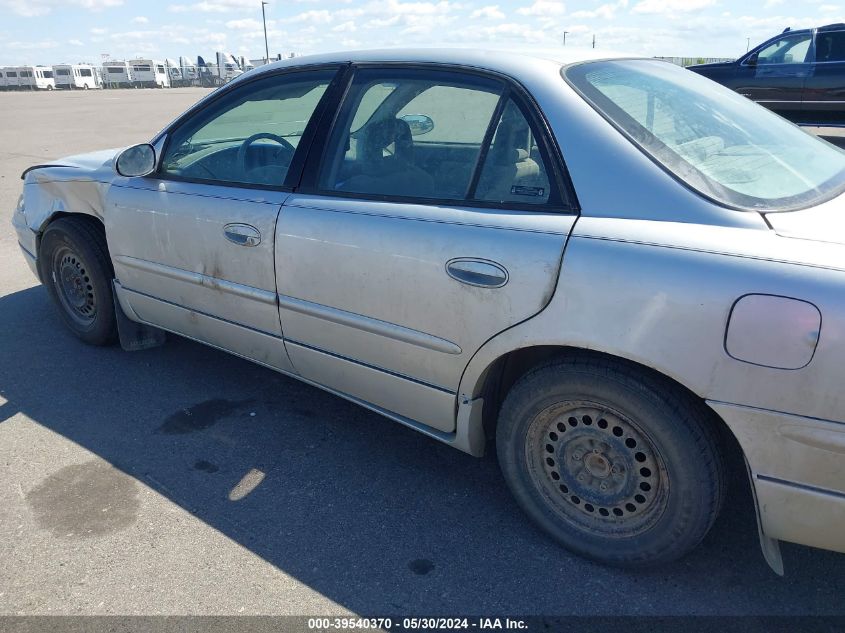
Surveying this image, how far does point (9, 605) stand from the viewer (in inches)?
91.0

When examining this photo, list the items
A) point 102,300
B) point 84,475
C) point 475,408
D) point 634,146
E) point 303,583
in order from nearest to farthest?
point 634,146
point 303,583
point 475,408
point 84,475
point 102,300

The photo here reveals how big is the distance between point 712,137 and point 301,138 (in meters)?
1.68

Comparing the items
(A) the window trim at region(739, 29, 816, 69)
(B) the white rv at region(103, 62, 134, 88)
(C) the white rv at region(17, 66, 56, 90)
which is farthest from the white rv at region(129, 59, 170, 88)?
(A) the window trim at region(739, 29, 816, 69)

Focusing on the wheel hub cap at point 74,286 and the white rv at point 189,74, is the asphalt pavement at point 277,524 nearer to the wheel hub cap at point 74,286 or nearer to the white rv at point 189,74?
the wheel hub cap at point 74,286

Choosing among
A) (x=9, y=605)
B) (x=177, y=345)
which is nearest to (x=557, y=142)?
(x=9, y=605)

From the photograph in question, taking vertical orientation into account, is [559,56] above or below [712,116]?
above

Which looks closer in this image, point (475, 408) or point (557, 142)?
point (557, 142)

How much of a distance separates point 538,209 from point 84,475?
7.36ft

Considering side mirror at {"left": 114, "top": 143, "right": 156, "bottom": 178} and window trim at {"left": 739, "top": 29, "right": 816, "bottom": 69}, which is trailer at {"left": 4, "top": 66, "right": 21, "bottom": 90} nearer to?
window trim at {"left": 739, "top": 29, "right": 816, "bottom": 69}

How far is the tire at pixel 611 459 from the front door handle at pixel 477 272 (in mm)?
345

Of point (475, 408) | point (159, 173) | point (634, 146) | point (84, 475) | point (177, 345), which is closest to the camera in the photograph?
point (634, 146)

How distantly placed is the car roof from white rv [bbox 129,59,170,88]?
5678 centimetres

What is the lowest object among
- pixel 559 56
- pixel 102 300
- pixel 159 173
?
pixel 102 300

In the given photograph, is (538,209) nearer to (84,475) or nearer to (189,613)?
(189,613)
